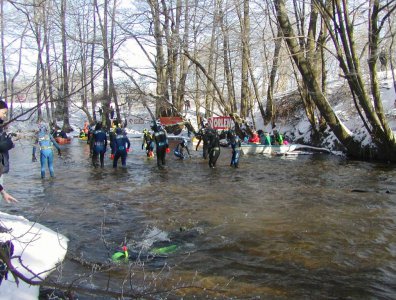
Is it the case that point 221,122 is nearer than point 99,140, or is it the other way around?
point 99,140

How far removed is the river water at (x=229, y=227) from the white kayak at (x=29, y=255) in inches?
8.8

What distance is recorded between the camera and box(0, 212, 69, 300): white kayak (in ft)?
13.6

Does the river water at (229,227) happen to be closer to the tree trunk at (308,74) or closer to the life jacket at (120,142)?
the life jacket at (120,142)

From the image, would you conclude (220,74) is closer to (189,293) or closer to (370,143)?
(370,143)

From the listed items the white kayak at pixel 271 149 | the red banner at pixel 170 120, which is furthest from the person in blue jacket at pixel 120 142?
the red banner at pixel 170 120

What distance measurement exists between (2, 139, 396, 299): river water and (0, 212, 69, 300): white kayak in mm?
223

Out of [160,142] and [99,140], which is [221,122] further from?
[99,140]

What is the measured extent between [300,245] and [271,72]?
20.9m

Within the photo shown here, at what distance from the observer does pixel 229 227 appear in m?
7.22

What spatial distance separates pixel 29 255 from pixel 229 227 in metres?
3.34

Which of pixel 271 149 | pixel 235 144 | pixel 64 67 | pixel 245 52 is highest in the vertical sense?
pixel 245 52

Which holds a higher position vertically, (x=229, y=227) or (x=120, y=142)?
(x=120, y=142)

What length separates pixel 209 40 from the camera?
83.1 ft

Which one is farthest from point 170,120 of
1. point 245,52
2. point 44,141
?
point 44,141
